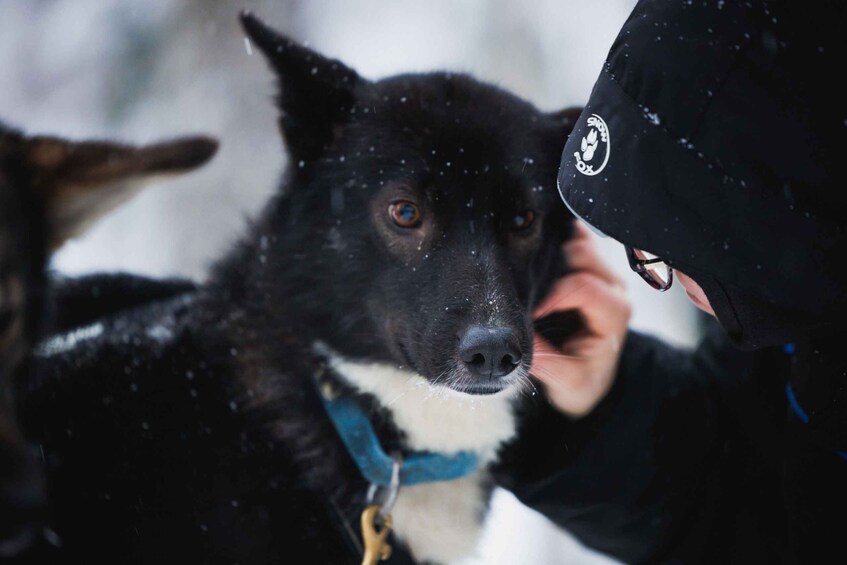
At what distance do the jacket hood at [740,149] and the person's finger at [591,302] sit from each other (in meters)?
0.86

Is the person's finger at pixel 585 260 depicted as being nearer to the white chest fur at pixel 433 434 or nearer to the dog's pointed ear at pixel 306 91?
the white chest fur at pixel 433 434

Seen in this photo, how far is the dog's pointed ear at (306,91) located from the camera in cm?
221

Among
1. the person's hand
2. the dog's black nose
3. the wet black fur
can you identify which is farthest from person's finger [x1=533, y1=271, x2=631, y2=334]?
the wet black fur

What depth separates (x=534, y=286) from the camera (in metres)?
2.40

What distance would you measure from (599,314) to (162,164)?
1.39 meters

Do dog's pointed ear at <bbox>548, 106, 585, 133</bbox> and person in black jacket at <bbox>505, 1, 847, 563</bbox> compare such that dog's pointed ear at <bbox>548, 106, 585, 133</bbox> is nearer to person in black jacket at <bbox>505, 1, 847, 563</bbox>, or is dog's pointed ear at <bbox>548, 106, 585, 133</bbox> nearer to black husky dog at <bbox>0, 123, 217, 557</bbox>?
person in black jacket at <bbox>505, 1, 847, 563</bbox>

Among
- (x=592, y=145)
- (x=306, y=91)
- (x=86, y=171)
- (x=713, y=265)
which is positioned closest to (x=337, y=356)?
(x=306, y=91)

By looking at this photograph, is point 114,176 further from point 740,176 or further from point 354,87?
point 740,176

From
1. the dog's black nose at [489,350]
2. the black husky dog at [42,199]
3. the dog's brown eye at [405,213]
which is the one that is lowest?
the dog's black nose at [489,350]

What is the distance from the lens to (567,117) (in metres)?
2.51

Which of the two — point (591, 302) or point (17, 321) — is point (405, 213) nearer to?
point (591, 302)

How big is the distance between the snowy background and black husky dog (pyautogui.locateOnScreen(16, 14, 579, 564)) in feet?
13.3

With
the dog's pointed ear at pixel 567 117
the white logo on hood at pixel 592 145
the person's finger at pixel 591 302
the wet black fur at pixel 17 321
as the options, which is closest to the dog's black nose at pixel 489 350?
the person's finger at pixel 591 302

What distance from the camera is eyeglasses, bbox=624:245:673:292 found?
1.83 m
